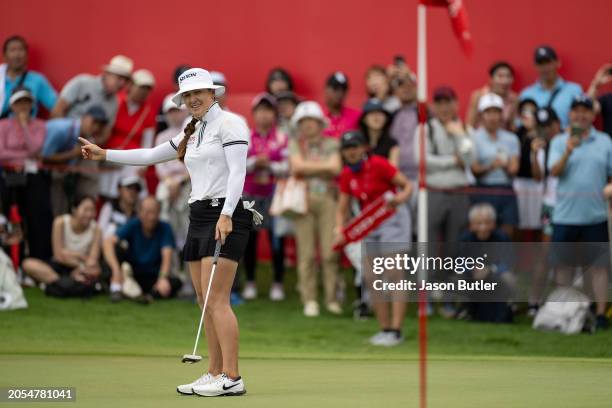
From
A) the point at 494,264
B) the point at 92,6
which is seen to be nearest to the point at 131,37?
the point at 92,6

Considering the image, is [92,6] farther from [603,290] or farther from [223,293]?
[223,293]

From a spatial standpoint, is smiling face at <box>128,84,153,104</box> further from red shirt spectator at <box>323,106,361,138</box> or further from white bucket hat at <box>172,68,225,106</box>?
white bucket hat at <box>172,68,225,106</box>

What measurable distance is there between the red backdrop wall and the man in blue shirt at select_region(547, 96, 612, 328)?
2145mm

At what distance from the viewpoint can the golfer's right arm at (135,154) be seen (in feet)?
26.1

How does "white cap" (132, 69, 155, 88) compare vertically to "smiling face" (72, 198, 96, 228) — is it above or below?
above

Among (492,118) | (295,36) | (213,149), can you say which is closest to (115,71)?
(295,36)

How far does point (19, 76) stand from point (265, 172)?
127 inches

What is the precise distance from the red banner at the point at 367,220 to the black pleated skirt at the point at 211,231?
3.61m

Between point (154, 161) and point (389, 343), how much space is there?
3732 mm

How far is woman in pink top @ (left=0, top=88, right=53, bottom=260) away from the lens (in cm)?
1323

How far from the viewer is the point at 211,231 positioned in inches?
301

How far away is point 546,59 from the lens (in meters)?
13.2

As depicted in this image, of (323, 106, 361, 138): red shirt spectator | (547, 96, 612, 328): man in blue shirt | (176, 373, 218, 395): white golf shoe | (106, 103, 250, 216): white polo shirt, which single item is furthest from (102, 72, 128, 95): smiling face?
(176, 373, 218, 395): white golf shoe

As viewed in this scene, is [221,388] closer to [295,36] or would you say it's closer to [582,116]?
[582,116]
